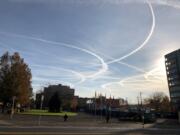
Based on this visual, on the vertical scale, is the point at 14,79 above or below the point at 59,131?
above

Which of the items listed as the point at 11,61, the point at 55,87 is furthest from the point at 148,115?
the point at 55,87

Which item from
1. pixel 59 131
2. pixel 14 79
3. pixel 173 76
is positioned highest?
pixel 173 76

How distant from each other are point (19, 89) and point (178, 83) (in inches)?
3659

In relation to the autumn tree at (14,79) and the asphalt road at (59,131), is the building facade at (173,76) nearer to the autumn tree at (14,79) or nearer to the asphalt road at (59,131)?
the autumn tree at (14,79)

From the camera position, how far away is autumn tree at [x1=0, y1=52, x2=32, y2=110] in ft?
205

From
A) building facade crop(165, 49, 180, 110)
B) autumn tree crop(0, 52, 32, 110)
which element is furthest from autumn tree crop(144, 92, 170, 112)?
autumn tree crop(0, 52, 32, 110)

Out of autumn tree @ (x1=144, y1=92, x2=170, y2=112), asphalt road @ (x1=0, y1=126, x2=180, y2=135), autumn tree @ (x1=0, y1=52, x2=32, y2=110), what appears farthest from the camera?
autumn tree @ (x1=144, y1=92, x2=170, y2=112)

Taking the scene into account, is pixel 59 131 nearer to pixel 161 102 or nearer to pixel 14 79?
pixel 14 79

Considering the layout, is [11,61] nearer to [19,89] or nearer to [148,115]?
[19,89]

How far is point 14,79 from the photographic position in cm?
6272

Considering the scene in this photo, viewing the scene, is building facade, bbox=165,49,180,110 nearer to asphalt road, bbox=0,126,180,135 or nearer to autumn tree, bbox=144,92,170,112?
autumn tree, bbox=144,92,170,112

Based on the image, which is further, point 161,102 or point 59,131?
point 161,102

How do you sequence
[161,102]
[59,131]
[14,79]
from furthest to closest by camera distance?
[161,102]
[14,79]
[59,131]

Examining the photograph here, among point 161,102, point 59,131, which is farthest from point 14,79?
point 161,102
